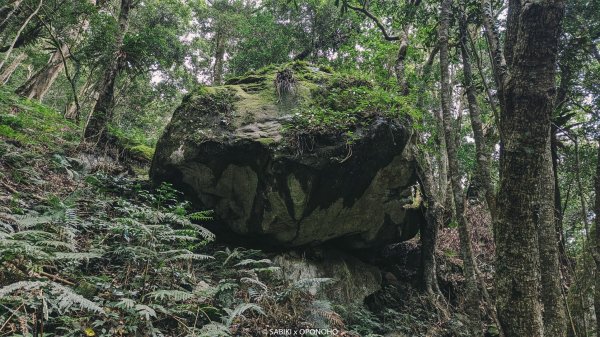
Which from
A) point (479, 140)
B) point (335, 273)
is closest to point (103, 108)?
point (335, 273)

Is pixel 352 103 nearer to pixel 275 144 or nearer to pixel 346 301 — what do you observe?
pixel 275 144

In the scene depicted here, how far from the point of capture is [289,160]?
616 cm

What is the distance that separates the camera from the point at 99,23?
33.2 feet

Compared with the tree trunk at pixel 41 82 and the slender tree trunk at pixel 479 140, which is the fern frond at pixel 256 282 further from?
the tree trunk at pixel 41 82

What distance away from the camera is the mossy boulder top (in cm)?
632

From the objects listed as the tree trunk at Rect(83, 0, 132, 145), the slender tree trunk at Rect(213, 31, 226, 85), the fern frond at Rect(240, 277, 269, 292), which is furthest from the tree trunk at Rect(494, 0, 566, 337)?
the slender tree trunk at Rect(213, 31, 226, 85)

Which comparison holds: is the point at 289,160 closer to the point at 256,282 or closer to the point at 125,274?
the point at 256,282

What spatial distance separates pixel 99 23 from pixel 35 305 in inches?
382

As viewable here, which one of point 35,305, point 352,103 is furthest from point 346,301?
point 35,305

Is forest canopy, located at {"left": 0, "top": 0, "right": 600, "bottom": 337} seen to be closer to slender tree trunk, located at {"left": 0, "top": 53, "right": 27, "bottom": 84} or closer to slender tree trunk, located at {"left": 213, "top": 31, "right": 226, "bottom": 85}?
slender tree trunk, located at {"left": 213, "top": 31, "right": 226, "bottom": 85}

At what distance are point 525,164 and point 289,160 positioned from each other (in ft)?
11.8

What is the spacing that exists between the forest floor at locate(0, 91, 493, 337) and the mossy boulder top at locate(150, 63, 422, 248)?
0.77m

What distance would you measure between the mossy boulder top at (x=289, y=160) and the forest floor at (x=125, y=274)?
77 cm

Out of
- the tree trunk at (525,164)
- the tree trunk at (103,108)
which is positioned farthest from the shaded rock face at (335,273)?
the tree trunk at (103,108)
